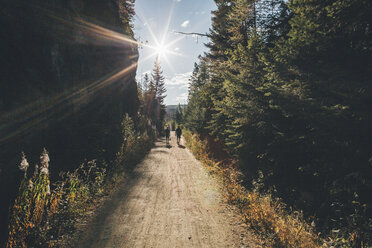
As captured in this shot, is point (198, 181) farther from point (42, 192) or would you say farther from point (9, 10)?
point (9, 10)

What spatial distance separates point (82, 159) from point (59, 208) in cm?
317

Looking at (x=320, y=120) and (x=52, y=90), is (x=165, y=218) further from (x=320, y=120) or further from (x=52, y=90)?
(x=52, y=90)

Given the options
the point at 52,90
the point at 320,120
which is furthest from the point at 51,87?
the point at 320,120

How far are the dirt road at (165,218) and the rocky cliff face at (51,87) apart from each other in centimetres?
215

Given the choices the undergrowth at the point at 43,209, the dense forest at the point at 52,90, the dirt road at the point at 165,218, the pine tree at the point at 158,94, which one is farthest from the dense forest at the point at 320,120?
the pine tree at the point at 158,94

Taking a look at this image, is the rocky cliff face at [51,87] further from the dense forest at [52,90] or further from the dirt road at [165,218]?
the dirt road at [165,218]

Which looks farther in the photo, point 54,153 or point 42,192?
point 54,153

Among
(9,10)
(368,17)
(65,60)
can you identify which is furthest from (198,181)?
(9,10)

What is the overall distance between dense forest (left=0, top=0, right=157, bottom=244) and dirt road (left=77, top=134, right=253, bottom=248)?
1921 millimetres

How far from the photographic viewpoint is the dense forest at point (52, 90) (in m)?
6.11

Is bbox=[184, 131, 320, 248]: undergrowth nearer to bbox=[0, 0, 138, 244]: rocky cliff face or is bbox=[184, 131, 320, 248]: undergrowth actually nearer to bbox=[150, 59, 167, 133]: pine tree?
bbox=[0, 0, 138, 244]: rocky cliff face

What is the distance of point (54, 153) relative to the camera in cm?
752

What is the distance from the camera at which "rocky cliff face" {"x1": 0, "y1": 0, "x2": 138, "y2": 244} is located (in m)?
6.15

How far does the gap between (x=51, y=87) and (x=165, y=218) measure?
7795mm
